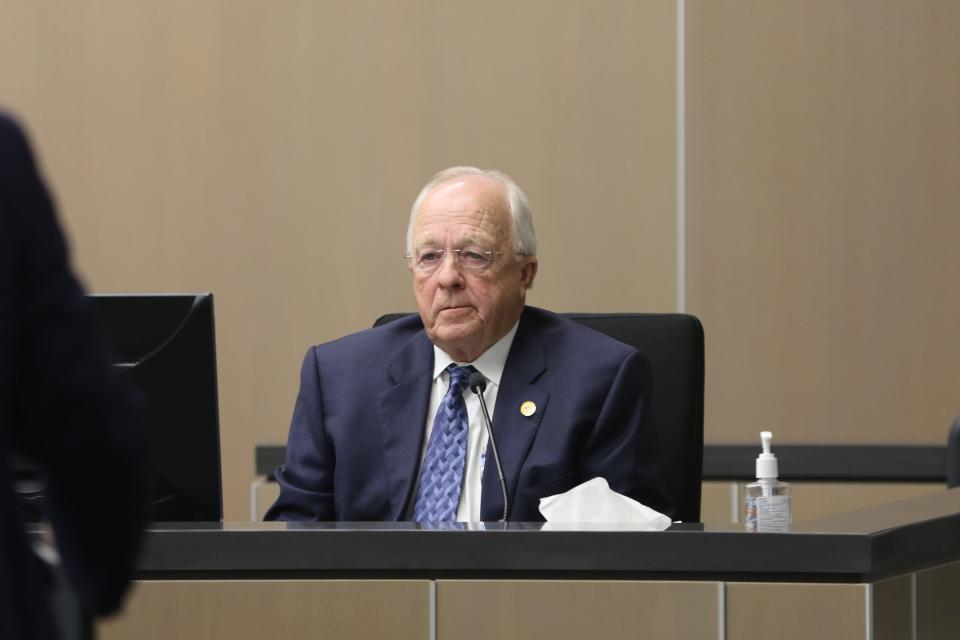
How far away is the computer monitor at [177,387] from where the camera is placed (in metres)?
2.17

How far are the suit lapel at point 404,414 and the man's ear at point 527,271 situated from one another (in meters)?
0.21

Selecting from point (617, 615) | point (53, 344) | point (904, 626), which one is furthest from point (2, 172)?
point (904, 626)

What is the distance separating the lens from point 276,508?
8.36 ft

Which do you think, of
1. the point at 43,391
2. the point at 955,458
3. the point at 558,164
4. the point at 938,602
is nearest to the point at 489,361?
the point at 955,458

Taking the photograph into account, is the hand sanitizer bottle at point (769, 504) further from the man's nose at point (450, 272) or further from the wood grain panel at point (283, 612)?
the man's nose at point (450, 272)

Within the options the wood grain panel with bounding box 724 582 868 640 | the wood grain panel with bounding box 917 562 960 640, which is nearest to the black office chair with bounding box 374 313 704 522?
the wood grain panel with bounding box 917 562 960 640

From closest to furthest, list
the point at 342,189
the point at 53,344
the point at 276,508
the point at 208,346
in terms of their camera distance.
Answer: the point at 53,344
the point at 208,346
the point at 276,508
the point at 342,189

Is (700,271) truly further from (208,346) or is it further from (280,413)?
(208,346)

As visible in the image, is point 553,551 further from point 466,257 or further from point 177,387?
point 466,257

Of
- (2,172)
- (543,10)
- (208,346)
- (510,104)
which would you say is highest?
(543,10)

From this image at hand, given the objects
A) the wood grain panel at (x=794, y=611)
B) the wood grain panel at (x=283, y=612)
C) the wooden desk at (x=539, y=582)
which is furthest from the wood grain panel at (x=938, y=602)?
the wood grain panel at (x=283, y=612)

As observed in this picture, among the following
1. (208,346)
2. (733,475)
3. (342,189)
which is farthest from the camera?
(342,189)

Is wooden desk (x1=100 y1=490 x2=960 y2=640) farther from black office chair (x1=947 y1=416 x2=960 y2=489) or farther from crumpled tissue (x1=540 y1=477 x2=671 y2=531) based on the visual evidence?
black office chair (x1=947 y1=416 x2=960 y2=489)

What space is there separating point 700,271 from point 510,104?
70cm
